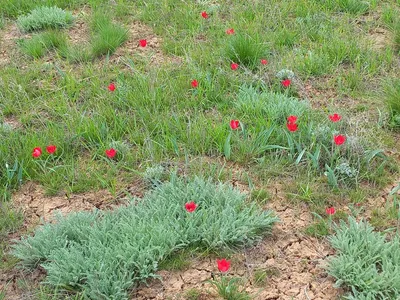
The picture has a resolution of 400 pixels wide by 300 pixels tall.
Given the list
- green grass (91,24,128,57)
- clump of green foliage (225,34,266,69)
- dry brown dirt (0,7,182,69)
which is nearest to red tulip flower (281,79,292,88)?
clump of green foliage (225,34,266,69)

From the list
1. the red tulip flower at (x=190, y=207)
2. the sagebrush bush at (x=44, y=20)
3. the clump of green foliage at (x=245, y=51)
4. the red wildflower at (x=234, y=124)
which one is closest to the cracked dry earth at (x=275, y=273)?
the red tulip flower at (x=190, y=207)

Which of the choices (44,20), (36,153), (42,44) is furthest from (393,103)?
(44,20)

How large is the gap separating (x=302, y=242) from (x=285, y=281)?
0.32 meters

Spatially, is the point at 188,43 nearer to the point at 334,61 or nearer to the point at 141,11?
the point at 141,11

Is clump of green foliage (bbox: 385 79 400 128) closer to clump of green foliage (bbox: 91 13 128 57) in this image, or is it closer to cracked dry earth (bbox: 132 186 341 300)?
cracked dry earth (bbox: 132 186 341 300)

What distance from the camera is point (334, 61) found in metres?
4.74

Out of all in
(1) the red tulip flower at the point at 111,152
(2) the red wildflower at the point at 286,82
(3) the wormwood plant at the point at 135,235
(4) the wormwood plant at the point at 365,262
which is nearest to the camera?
(4) the wormwood plant at the point at 365,262

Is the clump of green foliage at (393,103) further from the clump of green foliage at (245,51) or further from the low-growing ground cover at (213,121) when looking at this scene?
the clump of green foliage at (245,51)

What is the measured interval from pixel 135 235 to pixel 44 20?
3415 millimetres

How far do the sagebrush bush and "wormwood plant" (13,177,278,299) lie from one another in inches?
Result: 117

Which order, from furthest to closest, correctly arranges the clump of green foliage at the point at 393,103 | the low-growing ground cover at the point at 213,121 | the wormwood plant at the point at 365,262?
1. the clump of green foliage at the point at 393,103
2. the low-growing ground cover at the point at 213,121
3. the wormwood plant at the point at 365,262

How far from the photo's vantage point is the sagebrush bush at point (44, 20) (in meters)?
5.62

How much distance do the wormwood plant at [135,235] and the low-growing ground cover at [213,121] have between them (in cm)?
4

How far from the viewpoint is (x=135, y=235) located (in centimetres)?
302
